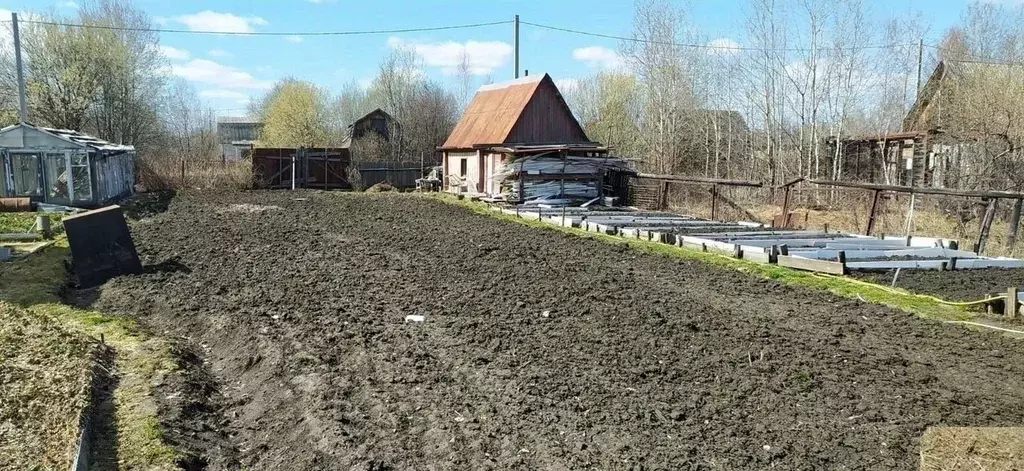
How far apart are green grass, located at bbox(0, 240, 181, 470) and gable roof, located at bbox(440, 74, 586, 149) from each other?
16.7 meters

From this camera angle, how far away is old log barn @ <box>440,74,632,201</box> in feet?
75.6

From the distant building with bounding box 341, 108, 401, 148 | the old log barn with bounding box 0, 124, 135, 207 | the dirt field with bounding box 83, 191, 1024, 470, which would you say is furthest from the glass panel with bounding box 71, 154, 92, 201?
the distant building with bounding box 341, 108, 401, 148

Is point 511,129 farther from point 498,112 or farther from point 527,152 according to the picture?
point 498,112

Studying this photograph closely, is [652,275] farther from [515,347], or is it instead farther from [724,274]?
[515,347]

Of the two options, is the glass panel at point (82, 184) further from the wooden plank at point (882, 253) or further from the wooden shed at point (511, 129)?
the wooden plank at point (882, 253)

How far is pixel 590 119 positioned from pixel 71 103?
2583cm

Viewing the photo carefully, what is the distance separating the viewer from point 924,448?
3.29 metres

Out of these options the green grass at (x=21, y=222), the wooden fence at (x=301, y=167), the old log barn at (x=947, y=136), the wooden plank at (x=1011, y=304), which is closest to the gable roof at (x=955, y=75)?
the old log barn at (x=947, y=136)

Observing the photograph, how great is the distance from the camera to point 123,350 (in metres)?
6.55

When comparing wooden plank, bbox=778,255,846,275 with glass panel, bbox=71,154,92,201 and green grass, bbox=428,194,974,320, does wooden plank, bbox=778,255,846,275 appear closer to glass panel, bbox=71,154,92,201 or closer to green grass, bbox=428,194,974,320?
green grass, bbox=428,194,974,320

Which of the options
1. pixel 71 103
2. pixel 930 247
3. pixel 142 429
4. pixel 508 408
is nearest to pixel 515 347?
pixel 508 408

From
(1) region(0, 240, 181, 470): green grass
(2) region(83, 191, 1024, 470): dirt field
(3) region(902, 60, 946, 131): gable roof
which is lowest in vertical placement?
(1) region(0, 240, 181, 470): green grass

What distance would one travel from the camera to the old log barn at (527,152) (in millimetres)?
23031

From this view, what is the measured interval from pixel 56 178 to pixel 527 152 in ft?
48.0
